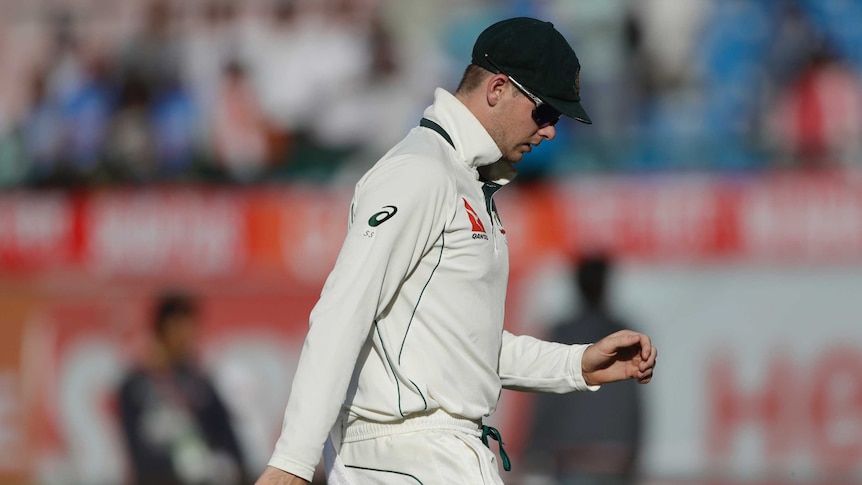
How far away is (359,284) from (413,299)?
244 mm

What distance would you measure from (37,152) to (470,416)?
33.1 ft

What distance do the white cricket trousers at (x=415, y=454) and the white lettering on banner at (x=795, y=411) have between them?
602cm

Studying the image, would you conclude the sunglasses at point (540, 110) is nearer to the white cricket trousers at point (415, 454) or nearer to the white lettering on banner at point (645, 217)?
the white cricket trousers at point (415, 454)

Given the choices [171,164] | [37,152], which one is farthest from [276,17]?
[37,152]

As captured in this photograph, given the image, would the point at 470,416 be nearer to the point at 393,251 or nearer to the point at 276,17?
the point at 393,251

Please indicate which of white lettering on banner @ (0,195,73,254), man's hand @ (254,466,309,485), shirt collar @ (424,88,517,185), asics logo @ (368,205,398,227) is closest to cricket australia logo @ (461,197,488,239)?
shirt collar @ (424,88,517,185)

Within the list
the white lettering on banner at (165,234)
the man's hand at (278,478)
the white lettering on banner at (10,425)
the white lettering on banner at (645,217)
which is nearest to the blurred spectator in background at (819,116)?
the white lettering on banner at (645,217)

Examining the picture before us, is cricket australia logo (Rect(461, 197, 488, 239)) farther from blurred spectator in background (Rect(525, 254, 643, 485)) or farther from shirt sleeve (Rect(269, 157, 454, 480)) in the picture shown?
blurred spectator in background (Rect(525, 254, 643, 485))

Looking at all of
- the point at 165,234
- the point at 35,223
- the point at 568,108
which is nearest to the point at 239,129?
the point at 165,234

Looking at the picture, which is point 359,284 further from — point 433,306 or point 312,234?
point 312,234

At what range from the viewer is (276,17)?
12.2m

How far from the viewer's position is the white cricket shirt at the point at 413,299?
300cm

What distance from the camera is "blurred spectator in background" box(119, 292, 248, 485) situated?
891 centimetres

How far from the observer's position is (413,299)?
3270 millimetres
